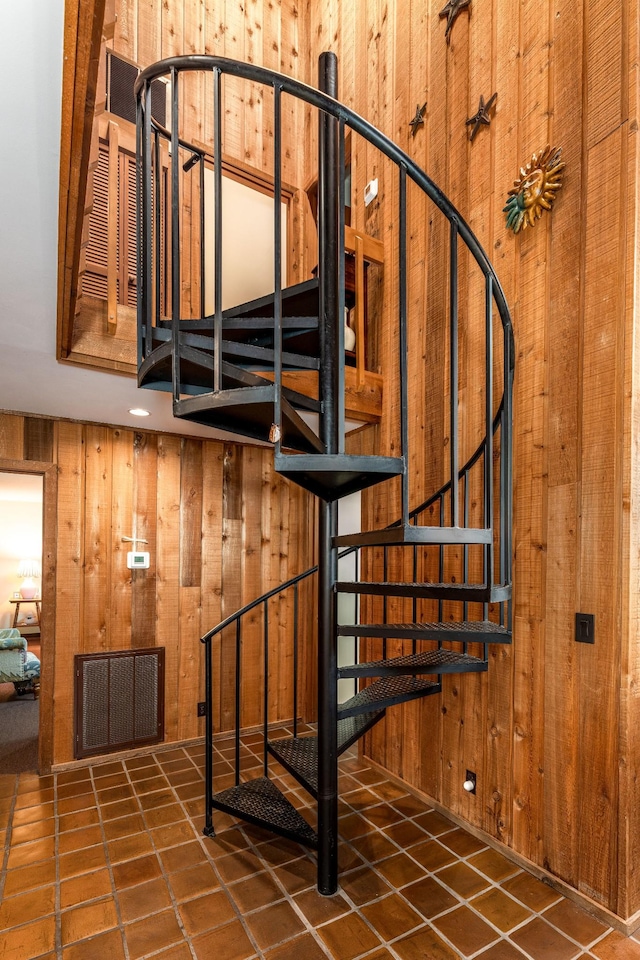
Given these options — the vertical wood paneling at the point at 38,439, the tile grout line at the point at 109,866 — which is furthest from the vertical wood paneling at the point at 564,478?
the vertical wood paneling at the point at 38,439

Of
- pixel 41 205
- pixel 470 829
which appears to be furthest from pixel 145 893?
pixel 41 205

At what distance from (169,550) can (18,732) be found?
1.80 meters

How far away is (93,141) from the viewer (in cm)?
118

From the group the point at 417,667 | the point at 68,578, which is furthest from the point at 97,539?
the point at 417,667

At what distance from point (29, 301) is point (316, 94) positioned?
115cm

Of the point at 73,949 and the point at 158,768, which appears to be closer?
the point at 73,949

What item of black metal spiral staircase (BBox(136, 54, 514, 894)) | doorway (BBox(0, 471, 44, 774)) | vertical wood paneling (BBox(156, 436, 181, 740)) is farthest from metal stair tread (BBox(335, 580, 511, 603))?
doorway (BBox(0, 471, 44, 774))

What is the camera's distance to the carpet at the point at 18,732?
3301 mm

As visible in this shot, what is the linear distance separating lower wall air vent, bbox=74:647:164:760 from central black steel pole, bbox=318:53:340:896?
1794 millimetres

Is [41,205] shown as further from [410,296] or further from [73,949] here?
[73,949]

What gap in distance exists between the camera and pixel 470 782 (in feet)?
8.06

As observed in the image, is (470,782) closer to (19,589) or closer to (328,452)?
(328,452)

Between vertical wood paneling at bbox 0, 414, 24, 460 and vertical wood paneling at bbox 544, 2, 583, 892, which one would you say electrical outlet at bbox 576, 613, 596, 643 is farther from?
vertical wood paneling at bbox 0, 414, 24, 460

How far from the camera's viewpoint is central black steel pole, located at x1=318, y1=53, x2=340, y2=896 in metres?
1.88
